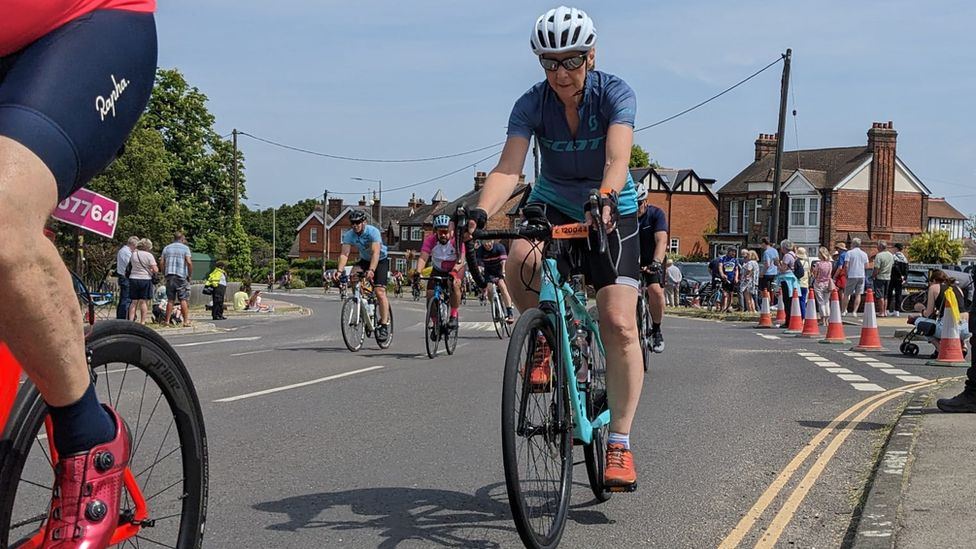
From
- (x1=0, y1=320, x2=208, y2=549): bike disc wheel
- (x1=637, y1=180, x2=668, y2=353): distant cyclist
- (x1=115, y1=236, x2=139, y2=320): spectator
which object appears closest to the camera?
(x1=0, y1=320, x2=208, y2=549): bike disc wheel

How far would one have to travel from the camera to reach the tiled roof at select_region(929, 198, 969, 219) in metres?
131

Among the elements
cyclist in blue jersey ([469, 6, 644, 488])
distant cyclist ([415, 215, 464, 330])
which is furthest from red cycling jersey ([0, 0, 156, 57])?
distant cyclist ([415, 215, 464, 330])

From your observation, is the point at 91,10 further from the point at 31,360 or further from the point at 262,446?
the point at 262,446

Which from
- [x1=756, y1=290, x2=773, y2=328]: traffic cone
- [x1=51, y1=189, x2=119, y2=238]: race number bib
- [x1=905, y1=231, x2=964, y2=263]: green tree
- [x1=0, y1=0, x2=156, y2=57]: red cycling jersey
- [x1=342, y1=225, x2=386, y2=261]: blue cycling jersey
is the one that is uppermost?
[x1=905, y1=231, x2=964, y2=263]: green tree

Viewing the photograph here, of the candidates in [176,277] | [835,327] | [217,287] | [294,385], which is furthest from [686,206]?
[294,385]

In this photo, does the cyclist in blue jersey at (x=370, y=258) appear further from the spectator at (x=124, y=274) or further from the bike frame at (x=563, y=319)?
the bike frame at (x=563, y=319)

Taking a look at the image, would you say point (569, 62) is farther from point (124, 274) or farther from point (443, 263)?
point (124, 274)

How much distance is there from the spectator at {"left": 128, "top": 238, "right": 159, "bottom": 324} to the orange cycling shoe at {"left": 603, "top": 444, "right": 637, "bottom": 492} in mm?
16124

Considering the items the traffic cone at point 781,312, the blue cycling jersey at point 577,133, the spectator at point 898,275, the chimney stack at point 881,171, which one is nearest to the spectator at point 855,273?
the traffic cone at point 781,312

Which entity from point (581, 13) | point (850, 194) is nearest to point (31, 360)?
point (581, 13)

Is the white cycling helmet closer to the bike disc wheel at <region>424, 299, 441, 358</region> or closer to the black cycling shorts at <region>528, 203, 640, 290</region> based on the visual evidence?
the black cycling shorts at <region>528, 203, 640, 290</region>

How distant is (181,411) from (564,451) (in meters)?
1.77

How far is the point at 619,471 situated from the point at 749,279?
25018 mm

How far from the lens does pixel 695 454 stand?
658 cm
